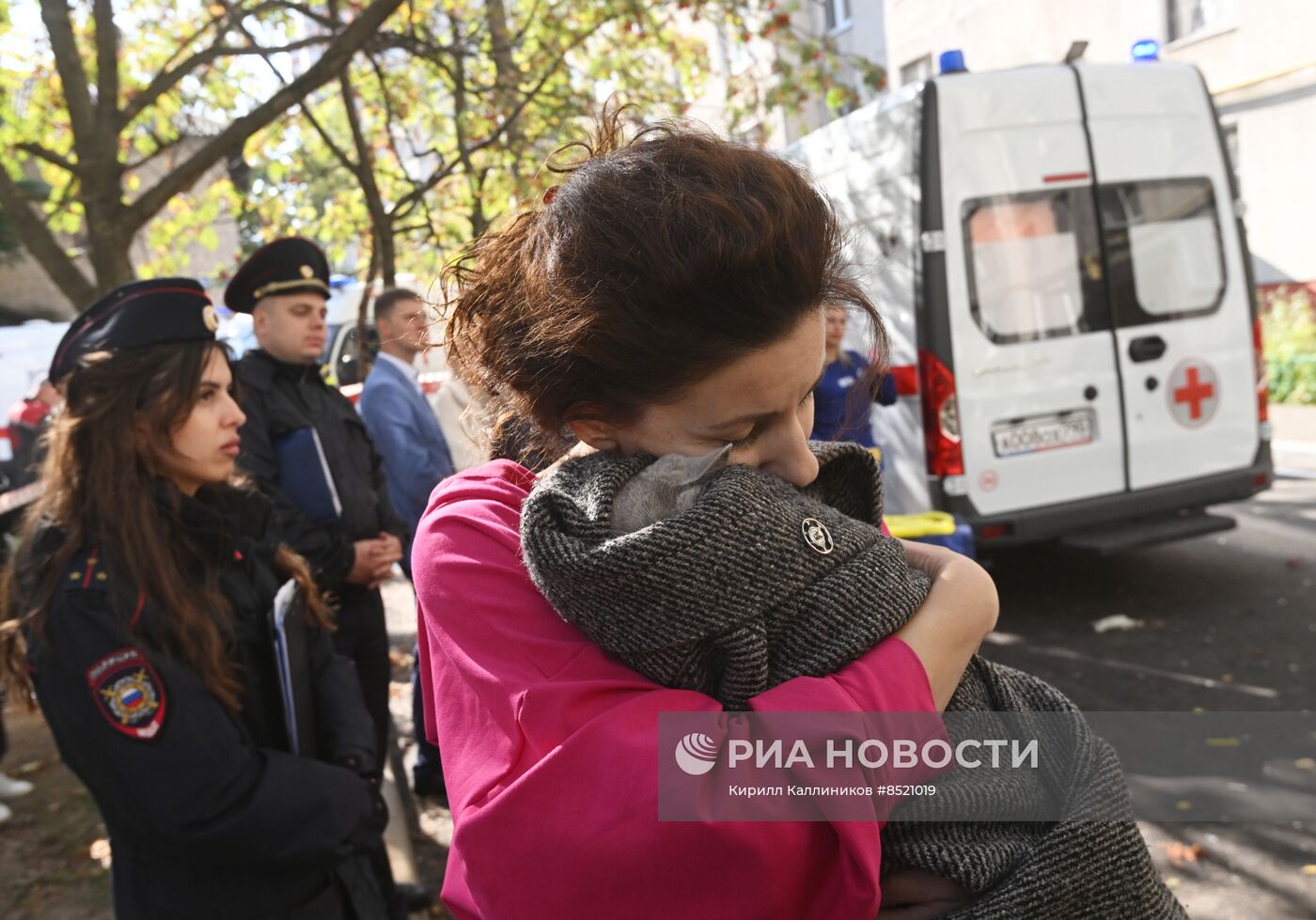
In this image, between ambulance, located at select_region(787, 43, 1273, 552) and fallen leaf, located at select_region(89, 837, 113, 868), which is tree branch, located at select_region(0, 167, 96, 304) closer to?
fallen leaf, located at select_region(89, 837, 113, 868)

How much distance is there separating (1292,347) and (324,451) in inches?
513

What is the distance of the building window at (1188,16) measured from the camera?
16.2 m

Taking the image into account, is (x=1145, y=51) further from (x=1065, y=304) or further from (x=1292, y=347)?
(x=1292, y=347)

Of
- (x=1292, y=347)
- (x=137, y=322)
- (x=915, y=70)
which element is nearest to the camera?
(x=137, y=322)

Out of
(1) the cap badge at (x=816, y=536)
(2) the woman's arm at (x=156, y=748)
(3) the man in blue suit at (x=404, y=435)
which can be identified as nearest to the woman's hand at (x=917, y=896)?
(1) the cap badge at (x=816, y=536)

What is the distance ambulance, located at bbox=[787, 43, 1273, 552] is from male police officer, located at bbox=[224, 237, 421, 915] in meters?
3.18

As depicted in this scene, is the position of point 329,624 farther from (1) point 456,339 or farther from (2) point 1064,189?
(2) point 1064,189

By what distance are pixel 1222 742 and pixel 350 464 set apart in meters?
3.65

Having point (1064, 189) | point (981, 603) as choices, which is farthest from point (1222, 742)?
point (981, 603)

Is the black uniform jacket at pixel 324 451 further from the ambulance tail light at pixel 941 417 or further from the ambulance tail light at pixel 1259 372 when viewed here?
the ambulance tail light at pixel 1259 372

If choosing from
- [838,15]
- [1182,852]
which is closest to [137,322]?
[1182,852]

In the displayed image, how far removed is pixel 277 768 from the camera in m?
2.13

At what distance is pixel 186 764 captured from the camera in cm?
198

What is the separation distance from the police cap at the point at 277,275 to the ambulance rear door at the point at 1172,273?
4.27m
